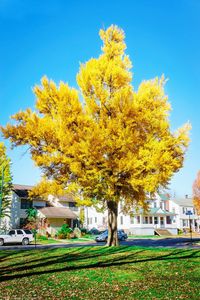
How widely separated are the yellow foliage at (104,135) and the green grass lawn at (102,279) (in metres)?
5.23

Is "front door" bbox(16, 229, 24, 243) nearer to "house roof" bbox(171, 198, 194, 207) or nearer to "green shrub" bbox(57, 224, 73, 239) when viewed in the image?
"green shrub" bbox(57, 224, 73, 239)

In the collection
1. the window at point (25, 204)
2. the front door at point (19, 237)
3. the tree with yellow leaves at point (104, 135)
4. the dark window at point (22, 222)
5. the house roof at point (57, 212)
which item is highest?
the tree with yellow leaves at point (104, 135)

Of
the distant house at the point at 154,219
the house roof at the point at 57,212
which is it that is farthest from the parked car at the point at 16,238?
the distant house at the point at 154,219

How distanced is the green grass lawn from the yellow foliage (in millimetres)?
5229

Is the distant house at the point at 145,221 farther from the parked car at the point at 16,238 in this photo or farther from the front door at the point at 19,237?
the front door at the point at 19,237

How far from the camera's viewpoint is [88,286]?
8617 mm

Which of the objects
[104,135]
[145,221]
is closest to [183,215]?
[145,221]

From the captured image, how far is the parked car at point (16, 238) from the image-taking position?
3112cm

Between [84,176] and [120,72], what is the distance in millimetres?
6641

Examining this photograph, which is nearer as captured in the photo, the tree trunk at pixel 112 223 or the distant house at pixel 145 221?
the tree trunk at pixel 112 223

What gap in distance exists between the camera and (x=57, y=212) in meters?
46.9

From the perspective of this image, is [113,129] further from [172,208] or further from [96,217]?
[172,208]

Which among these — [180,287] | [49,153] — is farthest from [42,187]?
[180,287]

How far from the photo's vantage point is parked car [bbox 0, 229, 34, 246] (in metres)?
31.1
